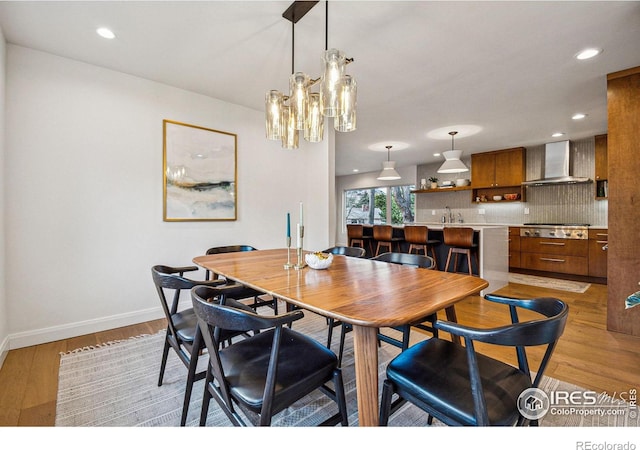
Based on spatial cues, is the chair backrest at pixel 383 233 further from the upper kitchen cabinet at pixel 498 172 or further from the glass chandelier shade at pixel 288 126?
the glass chandelier shade at pixel 288 126

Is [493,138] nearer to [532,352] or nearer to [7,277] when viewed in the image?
[532,352]

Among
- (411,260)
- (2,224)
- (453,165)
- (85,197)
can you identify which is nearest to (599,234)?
(453,165)

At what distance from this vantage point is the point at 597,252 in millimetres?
4598

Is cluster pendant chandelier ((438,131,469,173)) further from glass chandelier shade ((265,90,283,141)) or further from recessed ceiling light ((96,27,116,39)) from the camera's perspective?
recessed ceiling light ((96,27,116,39))

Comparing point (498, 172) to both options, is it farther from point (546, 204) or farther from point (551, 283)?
point (551, 283)

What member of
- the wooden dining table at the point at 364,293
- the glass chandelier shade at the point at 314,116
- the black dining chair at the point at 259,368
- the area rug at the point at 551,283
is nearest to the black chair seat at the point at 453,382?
the wooden dining table at the point at 364,293

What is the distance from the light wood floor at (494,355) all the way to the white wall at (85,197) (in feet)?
0.82

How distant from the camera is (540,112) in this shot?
379 centimetres

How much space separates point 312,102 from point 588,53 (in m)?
2.40

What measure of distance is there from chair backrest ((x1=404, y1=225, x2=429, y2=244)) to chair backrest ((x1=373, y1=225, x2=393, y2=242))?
0.93 feet

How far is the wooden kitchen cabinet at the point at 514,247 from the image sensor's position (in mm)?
5418
